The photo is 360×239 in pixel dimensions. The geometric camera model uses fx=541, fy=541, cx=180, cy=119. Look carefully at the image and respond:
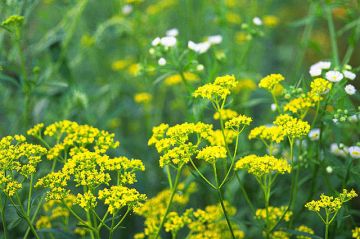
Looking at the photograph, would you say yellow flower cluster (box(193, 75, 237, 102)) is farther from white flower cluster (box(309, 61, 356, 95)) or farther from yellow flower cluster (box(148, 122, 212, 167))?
white flower cluster (box(309, 61, 356, 95))

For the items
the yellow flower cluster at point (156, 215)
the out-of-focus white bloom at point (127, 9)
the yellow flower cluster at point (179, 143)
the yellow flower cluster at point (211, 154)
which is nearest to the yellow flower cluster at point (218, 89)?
the yellow flower cluster at point (179, 143)

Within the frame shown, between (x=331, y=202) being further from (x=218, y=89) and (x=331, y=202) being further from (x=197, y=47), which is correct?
(x=197, y=47)

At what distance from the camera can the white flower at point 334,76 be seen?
2549mm

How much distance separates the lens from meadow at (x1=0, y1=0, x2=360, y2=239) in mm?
2279

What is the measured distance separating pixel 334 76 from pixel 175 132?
0.85 meters

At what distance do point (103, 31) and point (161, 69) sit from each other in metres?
1.26

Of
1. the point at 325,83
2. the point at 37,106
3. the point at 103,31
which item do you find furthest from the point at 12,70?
the point at 325,83

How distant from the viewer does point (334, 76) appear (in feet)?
8.40

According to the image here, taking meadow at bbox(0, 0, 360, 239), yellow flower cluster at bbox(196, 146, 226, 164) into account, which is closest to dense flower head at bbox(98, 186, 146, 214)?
meadow at bbox(0, 0, 360, 239)

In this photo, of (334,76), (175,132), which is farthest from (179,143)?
(334,76)

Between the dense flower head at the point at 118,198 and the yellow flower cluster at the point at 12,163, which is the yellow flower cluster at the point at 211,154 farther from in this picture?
the yellow flower cluster at the point at 12,163

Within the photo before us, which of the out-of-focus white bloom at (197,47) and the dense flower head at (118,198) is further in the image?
the out-of-focus white bloom at (197,47)

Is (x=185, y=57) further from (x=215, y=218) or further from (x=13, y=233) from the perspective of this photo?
(x=13, y=233)

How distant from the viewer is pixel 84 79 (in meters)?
5.10
